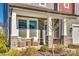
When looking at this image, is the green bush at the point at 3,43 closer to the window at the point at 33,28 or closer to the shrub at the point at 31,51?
the shrub at the point at 31,51

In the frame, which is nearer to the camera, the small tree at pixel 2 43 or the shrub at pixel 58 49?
the small tree at pixel 2 43

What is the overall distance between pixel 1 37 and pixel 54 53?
4.33 ft

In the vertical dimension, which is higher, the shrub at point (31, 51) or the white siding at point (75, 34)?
the white siding at point (75, 34)

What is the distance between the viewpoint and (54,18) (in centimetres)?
949

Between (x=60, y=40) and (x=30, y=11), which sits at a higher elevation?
(x=30, y=11)

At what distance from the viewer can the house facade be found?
30.7ft

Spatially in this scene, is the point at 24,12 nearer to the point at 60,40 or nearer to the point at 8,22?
the point at 8,22

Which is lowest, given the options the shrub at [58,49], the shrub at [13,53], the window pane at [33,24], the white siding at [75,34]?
the shrub at [13,53]

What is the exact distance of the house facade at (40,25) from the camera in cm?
934

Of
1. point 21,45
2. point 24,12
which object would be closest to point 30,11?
point 24,12

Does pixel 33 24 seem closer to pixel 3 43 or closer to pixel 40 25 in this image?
pixel 40 25

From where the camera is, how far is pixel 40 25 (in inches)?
372

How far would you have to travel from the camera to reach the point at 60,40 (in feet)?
31.1

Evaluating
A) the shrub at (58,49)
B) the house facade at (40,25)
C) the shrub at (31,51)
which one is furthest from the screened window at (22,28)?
the shrub at (58,49)
